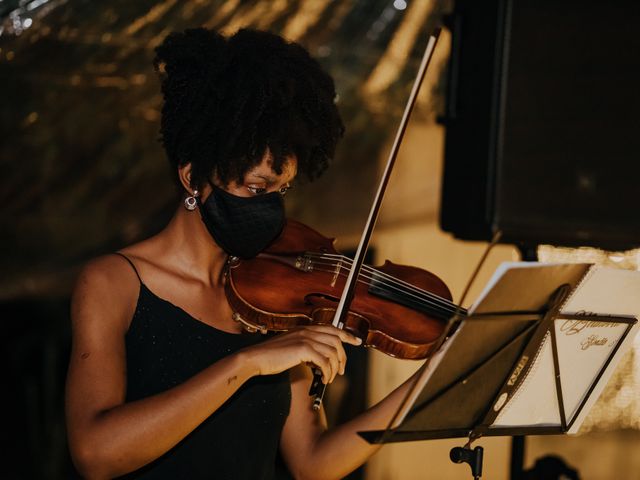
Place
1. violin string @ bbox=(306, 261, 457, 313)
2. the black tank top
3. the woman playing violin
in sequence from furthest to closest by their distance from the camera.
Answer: violin string @ bbox=(306, 261, 457, 313), the black tank top, the woman playing violin

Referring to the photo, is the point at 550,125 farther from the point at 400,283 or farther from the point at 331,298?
the point at 331,298

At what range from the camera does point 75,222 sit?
2955mm

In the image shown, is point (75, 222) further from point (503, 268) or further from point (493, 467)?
point (503, 268)

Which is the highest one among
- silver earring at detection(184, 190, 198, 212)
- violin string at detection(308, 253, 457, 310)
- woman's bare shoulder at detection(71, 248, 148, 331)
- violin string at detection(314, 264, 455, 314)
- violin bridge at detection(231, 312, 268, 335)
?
silver earring at detection(184, 190, 198, 212)

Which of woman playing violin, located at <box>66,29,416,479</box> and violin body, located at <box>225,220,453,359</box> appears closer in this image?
woman playing violin, located at <box>66,29,416,479</box>

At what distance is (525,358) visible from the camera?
4.47 ft

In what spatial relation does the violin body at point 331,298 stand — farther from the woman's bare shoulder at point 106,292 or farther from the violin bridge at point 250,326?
the woman's bare shoulder at point 106,292

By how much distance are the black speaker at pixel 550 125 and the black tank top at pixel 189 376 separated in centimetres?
52

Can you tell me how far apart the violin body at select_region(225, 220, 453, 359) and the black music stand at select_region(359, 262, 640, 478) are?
5.1 inches

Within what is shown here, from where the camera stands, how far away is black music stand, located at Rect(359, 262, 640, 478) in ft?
4.06

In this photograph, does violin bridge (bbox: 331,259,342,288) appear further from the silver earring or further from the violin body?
the silver earring

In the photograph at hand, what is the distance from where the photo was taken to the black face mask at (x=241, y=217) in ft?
4.95

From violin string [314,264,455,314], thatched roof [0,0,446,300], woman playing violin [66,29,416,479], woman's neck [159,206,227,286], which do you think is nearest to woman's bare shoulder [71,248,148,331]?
woman playing violin [66,29,416,479]

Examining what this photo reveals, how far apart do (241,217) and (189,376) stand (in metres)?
0.30
